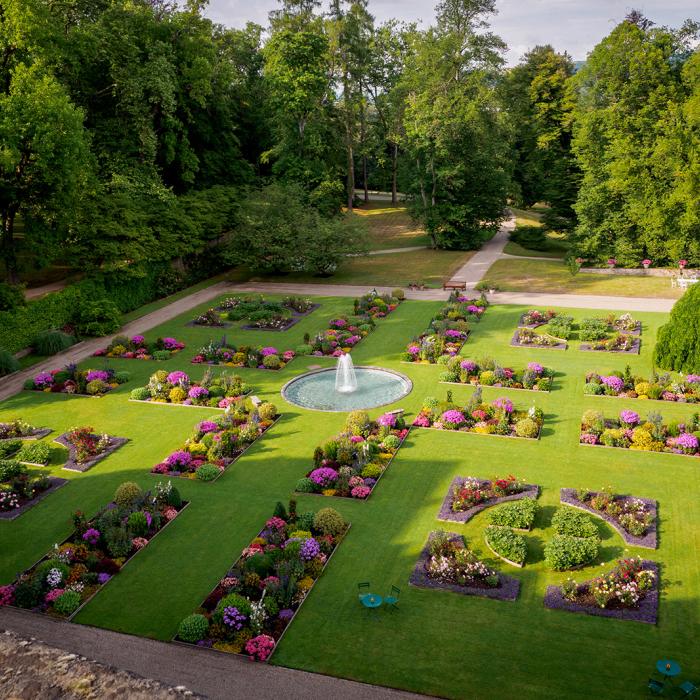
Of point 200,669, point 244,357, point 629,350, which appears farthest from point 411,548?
point 629,350

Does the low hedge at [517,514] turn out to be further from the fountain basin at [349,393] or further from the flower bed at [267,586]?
the fountain basin at [349,393]

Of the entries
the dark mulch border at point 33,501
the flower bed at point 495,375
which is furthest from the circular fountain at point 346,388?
the dark mulch border at point 33,501

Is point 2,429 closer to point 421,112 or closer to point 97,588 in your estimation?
point 97,588

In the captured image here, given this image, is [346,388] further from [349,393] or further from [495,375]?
[495,375]

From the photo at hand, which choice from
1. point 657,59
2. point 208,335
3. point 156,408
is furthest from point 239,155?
point 156,408

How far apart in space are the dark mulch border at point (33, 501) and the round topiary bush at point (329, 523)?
31.1ft

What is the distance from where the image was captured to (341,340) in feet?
119

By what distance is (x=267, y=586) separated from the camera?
16.4 meters

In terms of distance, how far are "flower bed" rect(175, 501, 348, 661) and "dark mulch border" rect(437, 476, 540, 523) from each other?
318cm

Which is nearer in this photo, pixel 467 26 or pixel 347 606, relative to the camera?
pixel 347 606

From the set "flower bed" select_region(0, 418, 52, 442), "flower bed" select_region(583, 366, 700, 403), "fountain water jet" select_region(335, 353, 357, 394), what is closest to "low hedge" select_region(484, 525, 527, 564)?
"flower bed" select_region(583, 366, 700, 403)

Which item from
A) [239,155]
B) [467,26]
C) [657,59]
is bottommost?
[239,155]

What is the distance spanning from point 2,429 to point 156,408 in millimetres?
5964

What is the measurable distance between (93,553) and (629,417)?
18801 mm
